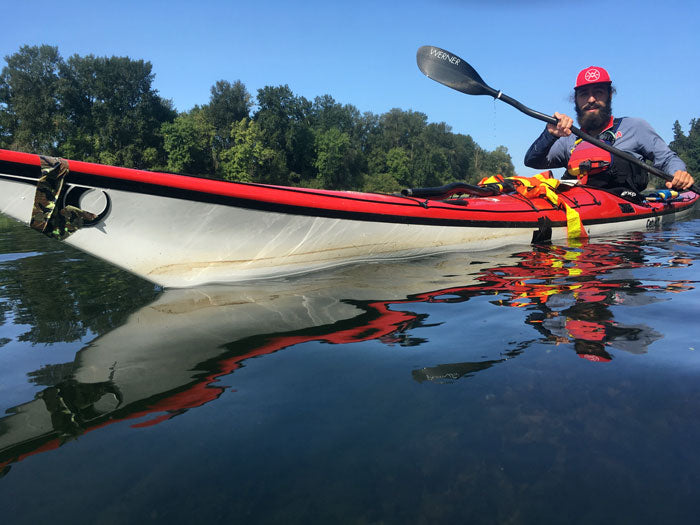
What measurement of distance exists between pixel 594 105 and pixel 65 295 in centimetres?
740

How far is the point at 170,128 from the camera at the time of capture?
140 feet

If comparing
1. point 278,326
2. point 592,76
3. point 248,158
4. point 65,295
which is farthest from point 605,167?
point 248,158

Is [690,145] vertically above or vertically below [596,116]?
above

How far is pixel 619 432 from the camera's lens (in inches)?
50.3

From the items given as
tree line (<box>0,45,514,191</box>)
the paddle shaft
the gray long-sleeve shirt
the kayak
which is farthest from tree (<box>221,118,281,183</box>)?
the kayak

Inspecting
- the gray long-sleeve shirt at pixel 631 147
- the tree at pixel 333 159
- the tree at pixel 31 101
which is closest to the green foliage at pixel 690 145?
the tree at pixel 333 159

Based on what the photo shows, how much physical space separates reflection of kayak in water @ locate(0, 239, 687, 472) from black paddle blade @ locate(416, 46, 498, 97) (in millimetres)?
2924

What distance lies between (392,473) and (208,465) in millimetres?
513

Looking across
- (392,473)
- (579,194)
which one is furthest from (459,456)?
(579,194)

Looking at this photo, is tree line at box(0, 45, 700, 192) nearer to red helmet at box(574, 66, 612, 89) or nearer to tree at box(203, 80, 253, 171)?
tree at box(203, 80, 253, 171)

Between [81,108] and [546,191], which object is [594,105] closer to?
[546,191]

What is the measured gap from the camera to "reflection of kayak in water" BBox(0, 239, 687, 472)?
4.96 ft

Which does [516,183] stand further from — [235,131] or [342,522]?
[235,131]

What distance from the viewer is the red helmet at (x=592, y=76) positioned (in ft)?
21.2
